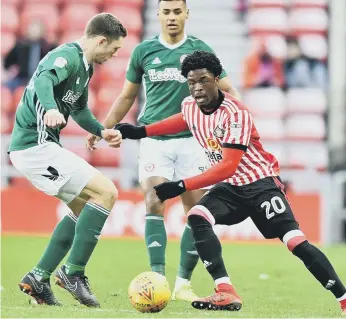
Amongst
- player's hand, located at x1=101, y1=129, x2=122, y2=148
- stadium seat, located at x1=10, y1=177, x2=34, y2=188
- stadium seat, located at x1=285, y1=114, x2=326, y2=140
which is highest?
player's hand, located at x1=101, y1=129, x2=122, y2=148

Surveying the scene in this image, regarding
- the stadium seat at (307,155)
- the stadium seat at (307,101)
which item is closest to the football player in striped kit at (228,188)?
the stadium seat at (307,155)

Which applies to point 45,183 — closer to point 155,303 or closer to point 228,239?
point 155,303

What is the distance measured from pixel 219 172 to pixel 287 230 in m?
0.58

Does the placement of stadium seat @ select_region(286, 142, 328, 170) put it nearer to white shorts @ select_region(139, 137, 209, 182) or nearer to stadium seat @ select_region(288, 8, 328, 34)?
stadium seat @ select_region(288, 8, 328, 34)

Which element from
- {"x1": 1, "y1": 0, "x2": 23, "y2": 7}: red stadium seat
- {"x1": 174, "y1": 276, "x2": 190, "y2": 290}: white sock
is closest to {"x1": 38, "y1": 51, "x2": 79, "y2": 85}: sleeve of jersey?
{"x1": 174, "y1": 276, "x2": 190, "y2": 290}: white sock

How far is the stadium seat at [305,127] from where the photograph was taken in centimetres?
1594

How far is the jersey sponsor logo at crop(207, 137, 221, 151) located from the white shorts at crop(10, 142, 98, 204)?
783 millimetres

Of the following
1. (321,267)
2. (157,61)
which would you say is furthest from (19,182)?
(321,267)

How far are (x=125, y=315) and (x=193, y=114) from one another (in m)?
1.55

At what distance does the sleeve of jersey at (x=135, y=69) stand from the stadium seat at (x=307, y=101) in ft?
29.8

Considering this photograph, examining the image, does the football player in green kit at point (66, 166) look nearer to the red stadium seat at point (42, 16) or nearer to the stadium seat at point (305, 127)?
the stadium seat at point (305, 127)

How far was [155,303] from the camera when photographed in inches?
226

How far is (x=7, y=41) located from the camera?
1678 centimetres

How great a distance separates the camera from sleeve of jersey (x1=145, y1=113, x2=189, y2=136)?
21.4 ft
